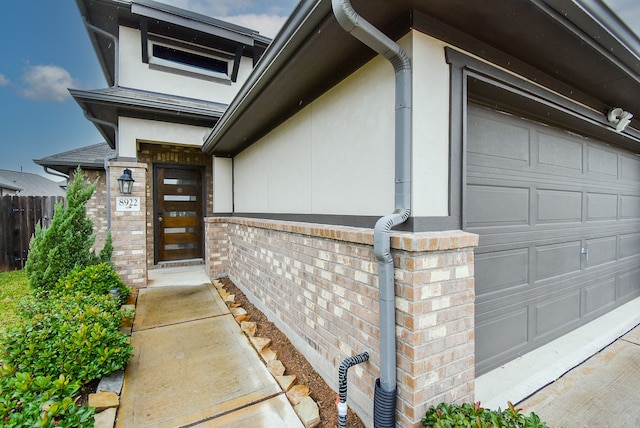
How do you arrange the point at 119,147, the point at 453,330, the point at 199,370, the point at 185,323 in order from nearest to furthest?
1. the point at 453,330
2. the point at 199,370
3. the point at 185,323
4. the point at 119,147

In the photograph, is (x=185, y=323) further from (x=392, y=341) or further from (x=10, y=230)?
(x=10, y=230)

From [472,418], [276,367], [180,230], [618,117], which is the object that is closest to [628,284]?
[618,117]

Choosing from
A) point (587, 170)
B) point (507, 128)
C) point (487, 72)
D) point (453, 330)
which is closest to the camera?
point (453, 330)

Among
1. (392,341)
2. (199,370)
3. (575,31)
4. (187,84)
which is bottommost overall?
(199,370)

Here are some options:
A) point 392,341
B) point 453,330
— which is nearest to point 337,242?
point 392,341

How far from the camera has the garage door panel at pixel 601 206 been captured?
11.4 feet

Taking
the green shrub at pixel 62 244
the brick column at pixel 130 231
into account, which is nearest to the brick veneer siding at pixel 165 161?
the brick column at pixel 130 231

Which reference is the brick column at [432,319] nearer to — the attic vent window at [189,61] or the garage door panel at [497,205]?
the garage door panel at [497,205]

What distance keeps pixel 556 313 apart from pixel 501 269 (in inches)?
48.6

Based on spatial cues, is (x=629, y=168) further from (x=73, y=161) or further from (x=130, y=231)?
(x=73, y=161)

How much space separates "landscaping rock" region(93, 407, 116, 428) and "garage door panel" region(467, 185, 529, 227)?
120 inches

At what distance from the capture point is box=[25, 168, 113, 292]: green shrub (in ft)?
12.2

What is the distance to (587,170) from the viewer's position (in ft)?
11.2

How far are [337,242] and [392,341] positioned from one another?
0.85 meters
